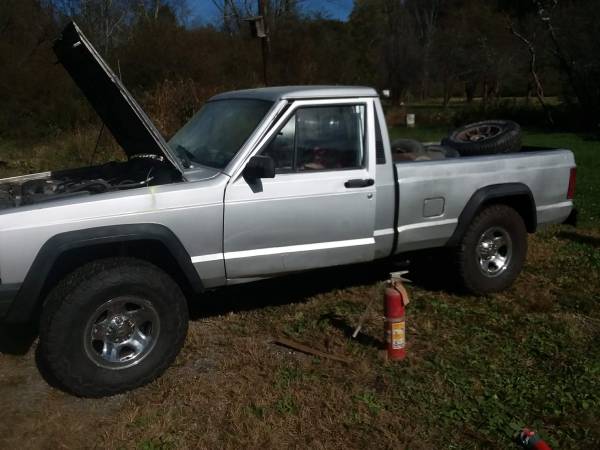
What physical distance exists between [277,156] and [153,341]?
1.49 metres

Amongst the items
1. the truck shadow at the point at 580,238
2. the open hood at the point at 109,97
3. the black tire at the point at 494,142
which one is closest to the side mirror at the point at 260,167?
the open hood at the point at 109,97

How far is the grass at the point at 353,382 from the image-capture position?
3297mm

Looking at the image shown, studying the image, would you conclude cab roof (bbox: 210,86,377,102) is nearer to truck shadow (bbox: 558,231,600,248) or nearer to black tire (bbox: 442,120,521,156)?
black tire (bbox: 442,120,521,156)

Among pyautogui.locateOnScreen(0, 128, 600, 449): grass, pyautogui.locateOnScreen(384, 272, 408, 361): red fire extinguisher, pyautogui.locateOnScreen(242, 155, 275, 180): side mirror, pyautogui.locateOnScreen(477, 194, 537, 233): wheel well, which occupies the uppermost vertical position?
pyautogui.locateOnScreen(242, 155, 275, 180): side mirror

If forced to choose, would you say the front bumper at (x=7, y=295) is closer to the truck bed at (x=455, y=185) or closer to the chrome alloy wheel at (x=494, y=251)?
the truck bed at (x=455, y=185)

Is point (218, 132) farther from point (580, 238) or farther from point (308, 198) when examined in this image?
point (580, 238)

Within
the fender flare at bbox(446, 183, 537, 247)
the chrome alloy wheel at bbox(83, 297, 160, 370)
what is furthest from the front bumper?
the fender flare at bbox(446, 183, 537, 247)

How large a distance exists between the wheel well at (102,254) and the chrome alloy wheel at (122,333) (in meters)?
0.33

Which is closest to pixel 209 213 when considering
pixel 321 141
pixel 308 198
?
pixel 308 198

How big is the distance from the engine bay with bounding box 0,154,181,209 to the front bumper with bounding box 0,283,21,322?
65cm

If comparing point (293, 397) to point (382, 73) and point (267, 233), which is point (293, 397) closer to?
point (267, 233)

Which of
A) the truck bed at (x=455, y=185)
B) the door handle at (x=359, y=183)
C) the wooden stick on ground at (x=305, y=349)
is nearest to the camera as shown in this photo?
the wooden stick on ground at (x=305, y=349)

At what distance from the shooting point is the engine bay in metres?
4.02

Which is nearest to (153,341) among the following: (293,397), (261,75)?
(293,397)
